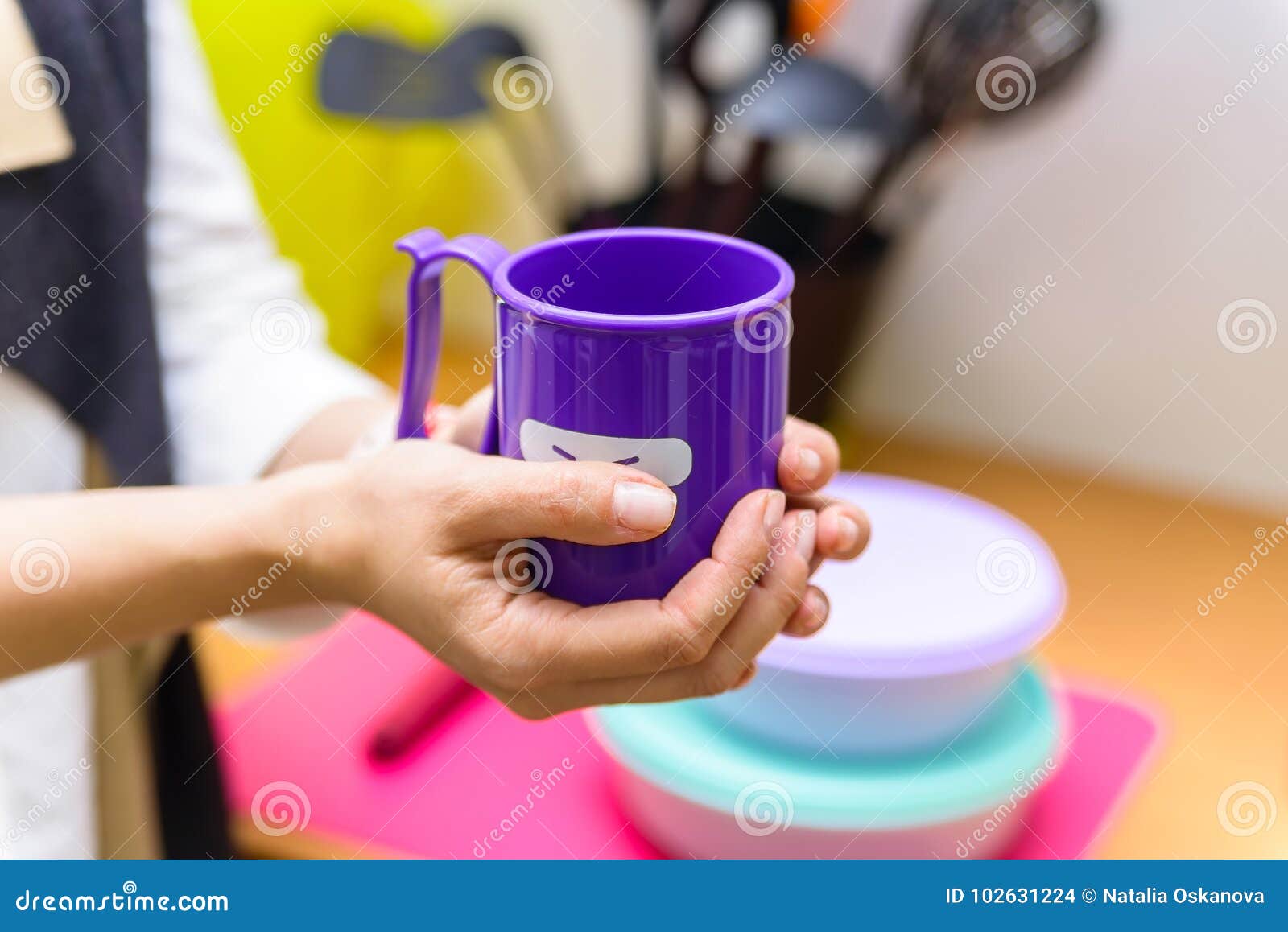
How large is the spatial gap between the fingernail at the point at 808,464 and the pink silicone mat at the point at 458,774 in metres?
0.25

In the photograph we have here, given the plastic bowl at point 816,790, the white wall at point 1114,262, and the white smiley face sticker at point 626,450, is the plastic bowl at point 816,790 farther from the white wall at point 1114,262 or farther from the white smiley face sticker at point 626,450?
the white wall at point 1114,262

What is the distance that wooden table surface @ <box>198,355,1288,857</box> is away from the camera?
0.64 m

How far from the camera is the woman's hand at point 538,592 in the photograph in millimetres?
409

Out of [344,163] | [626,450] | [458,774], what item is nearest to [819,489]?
[626,450]

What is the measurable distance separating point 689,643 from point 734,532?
0.15 feet

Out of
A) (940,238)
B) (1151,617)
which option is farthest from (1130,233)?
(1151,617)

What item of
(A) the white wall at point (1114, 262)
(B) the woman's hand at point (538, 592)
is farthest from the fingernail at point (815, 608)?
(A) the white wall at point (1114, 262)

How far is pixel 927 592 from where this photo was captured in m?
0.64

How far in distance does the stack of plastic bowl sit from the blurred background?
0.61ft

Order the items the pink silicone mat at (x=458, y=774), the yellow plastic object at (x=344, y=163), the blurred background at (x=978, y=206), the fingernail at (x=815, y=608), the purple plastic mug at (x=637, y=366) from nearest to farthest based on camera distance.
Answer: the purple plastic mug at (x=637, y=366)
the fingernail at (x=815, y=608)
the pink silicone mat at (x=458, y=774)
the blurred background at (x=978, y=206)
the yellow plastic object at (x=344, y=163)

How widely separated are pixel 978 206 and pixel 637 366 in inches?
28.5

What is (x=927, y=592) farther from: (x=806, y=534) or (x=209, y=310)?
(x=209, y=310)

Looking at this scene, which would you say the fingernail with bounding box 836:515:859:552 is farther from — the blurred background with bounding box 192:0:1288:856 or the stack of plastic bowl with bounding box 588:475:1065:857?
the blurred background with bounding box 192:0:1288:856

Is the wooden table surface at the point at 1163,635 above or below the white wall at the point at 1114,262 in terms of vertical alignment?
below
